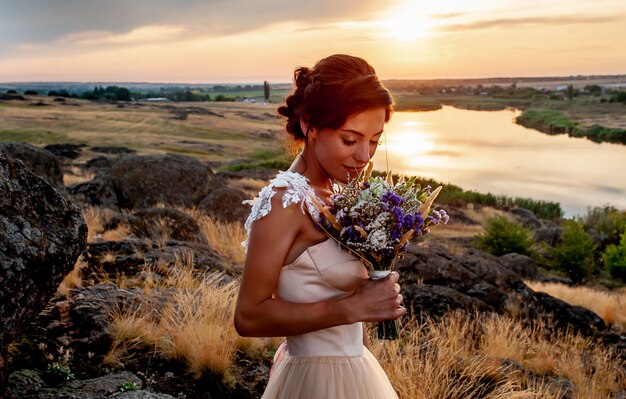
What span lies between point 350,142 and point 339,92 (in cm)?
21

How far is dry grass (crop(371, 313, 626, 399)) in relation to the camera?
4.42 metres

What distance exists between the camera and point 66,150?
167 ft

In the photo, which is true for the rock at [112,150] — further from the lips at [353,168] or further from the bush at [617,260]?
the lips at [353,168]

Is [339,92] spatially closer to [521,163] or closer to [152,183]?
[152,183]

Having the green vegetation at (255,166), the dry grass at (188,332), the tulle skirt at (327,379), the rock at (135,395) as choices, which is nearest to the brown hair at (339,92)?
the tulle skirt at (327,379)

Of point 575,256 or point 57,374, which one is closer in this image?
point 57,374

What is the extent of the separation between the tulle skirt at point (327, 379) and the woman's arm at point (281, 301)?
0.35 metres

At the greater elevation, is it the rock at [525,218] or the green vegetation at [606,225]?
the green vegetation at [606,225]

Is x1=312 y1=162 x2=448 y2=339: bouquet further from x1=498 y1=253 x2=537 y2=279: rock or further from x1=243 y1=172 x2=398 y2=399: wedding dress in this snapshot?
x1=498 y1=253 x2=537 y2=279: rock

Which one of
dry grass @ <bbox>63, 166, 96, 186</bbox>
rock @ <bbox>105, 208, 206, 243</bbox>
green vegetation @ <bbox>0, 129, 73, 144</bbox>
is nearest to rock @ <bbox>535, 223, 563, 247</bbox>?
dry grass @ <bbox>63, 166, 96, 186</bbox>

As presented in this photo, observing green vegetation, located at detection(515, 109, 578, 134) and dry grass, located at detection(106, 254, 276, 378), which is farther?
green vegetation, located at detection(515, 109, 578, 134)

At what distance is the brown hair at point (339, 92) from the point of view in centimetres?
242

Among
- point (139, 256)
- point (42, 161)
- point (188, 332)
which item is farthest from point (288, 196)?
point (42, 161)

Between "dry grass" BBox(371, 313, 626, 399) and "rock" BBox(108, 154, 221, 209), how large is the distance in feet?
29.7
